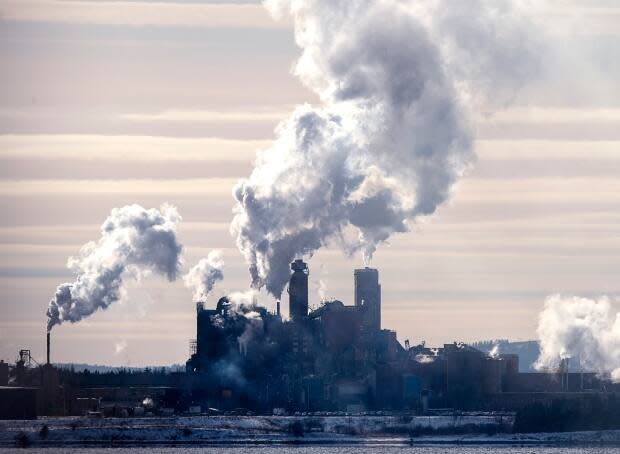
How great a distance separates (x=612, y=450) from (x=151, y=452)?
179 feet

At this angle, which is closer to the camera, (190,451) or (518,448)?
(190,451)

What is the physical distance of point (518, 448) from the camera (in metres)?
199

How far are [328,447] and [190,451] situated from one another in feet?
60.4

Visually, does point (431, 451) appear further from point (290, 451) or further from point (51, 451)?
point (51, 451)

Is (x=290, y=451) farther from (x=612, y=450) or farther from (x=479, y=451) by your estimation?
(x=612, y=450)

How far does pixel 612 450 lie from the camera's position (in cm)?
19638

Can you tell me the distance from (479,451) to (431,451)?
5.42 metres

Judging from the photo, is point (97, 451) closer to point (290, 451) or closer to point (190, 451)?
point (190, 451)

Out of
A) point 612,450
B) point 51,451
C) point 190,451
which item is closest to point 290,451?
point 190,451

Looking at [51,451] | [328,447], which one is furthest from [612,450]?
[51,451]

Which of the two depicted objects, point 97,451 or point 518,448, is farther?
point 518,448

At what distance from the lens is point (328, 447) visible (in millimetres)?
196750

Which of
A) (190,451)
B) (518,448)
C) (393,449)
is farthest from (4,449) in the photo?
(518,448)

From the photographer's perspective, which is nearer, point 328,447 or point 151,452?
point 151,452
